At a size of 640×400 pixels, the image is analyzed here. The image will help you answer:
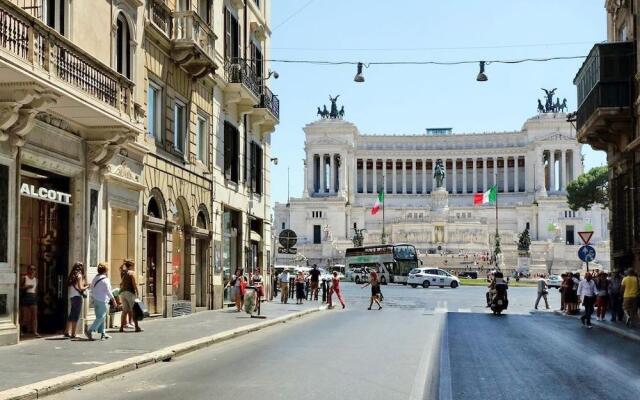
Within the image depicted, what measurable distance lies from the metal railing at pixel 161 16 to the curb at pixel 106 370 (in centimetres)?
957

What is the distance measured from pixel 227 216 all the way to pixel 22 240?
50.6 ft

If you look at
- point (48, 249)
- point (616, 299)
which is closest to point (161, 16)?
point (48, 249)

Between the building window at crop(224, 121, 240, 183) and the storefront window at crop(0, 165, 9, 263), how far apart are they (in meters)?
17.0

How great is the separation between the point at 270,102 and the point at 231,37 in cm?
511

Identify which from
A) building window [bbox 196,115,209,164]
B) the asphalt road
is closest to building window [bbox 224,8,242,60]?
building window [bbox 196,115,209,164]

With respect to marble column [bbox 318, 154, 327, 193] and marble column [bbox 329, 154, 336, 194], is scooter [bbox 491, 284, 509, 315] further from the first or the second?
marble column [bbox 318, 154, 327, 193]

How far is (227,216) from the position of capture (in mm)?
34938

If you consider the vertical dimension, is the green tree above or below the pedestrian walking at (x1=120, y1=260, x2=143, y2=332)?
above

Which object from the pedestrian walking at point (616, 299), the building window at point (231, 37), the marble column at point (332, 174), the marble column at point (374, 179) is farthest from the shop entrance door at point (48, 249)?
the marble column at point (374, 179)

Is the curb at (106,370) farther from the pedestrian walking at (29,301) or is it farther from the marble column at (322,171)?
the marble column at (322,171)

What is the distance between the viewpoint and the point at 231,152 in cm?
3491

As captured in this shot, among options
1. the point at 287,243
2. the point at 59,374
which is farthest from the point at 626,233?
the point at 59,374

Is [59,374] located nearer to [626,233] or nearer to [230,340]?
[230,340]

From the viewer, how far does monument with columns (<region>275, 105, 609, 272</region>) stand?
126 m
